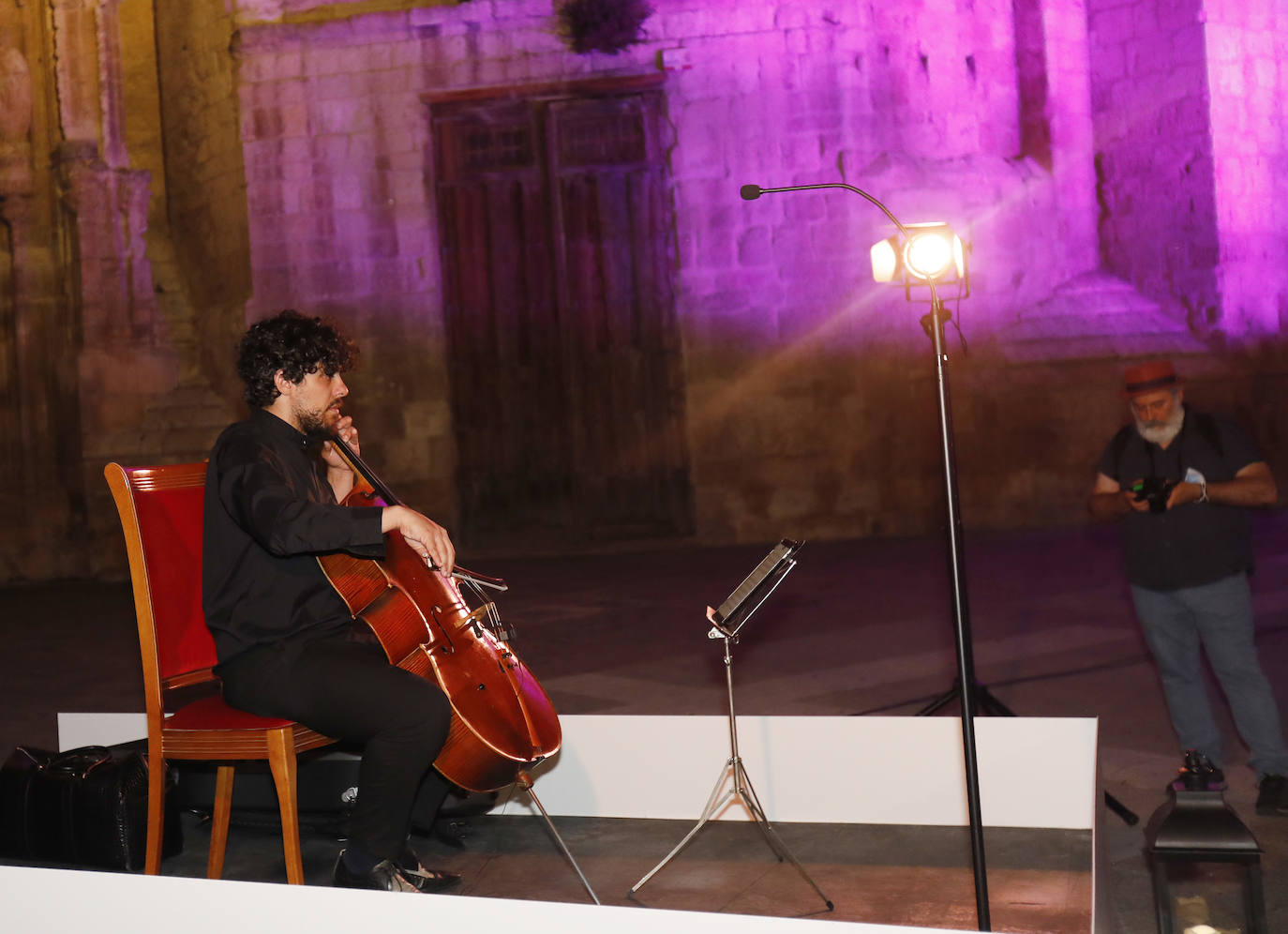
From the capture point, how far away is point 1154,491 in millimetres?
4090

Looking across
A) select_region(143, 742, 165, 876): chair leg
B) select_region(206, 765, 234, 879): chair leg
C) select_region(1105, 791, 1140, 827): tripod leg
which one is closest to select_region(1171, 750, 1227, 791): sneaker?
select_region(1105, 791, 1140, 827): tripod leg

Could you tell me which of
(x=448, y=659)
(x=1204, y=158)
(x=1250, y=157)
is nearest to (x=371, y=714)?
(x=448, y=659)

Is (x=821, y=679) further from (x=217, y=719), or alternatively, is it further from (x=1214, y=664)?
(x=217, y=719)

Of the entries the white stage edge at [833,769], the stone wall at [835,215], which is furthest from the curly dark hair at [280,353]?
the stone wall at [835,215]

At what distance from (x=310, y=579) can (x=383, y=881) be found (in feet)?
2.65

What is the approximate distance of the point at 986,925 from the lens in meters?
2.57

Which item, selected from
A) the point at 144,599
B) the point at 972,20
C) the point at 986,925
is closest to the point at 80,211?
the point at 972,20

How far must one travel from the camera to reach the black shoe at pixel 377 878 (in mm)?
3143

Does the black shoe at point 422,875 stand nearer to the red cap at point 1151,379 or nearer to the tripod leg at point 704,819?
the tripod leg at point 704,819

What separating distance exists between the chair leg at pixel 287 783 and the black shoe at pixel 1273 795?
280cm

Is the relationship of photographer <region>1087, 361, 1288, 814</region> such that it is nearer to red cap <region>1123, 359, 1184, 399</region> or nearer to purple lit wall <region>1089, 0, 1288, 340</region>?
red cap <region>1123, 359, 1184, 399</region>

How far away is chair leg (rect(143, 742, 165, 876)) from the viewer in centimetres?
344

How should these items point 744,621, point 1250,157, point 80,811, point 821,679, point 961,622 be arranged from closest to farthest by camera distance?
1. point 961,622
2. point 744,621
3. point 80,811
4. point 821,679
5. point 1250,157

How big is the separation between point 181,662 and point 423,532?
1047mm
